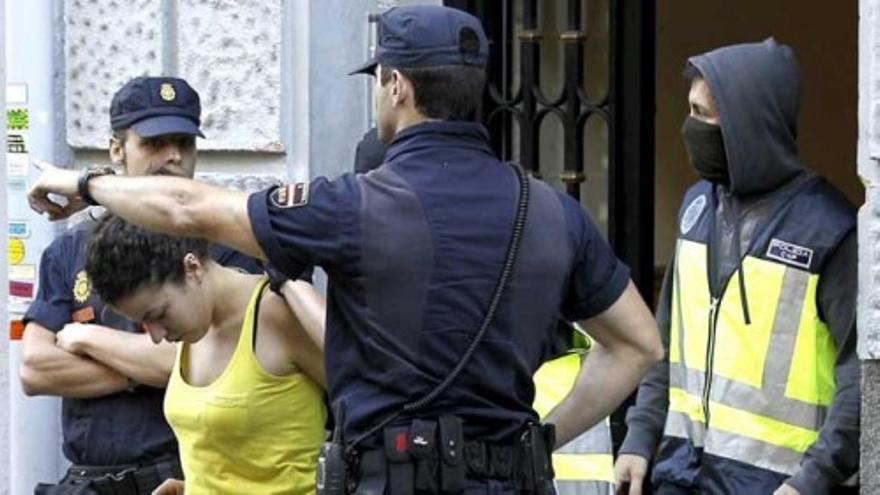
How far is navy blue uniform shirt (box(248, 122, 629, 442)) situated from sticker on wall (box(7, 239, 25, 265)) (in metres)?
2.60

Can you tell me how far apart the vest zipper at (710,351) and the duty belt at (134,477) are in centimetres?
124

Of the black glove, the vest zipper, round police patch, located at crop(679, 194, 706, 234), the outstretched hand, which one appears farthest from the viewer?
round police patch, located at crop(679, 194, 706, 234)

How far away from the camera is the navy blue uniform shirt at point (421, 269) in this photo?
13.0 ft

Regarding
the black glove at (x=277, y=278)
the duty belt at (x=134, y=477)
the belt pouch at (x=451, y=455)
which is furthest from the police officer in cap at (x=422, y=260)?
the duty belt at (x=134, y=477)

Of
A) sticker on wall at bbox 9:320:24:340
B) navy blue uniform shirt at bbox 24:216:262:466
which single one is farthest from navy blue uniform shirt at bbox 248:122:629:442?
sticker on wall at bbox 9:320:24:340

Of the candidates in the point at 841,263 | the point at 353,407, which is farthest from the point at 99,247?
the point at 841,263

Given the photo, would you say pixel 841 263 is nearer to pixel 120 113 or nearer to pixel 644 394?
pixel 644 394

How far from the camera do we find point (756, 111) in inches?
188

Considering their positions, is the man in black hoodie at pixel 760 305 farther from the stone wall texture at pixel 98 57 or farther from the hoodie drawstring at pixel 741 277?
the stone wall texture at pixel 98 57

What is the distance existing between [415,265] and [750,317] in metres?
1.04

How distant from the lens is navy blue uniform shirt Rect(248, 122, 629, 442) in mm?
3969

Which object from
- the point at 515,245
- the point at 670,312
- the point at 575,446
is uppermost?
the point at 515,245

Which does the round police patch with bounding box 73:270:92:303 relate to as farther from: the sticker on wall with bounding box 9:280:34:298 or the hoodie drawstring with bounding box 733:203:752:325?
the hoodie drawstring with bounding box 733:203:752:325

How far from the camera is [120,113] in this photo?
5547 mm
